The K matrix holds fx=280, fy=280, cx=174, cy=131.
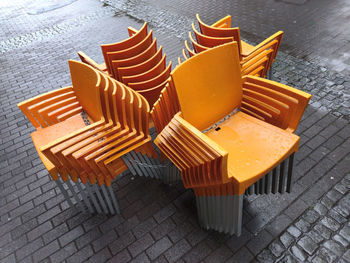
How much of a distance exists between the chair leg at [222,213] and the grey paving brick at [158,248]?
1.39 ft

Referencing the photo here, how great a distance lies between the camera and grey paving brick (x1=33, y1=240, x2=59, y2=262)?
2.88 metres

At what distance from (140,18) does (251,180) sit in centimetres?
697

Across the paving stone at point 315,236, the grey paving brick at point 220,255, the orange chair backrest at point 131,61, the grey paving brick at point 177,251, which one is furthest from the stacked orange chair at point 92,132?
the paving stone at point 315,236

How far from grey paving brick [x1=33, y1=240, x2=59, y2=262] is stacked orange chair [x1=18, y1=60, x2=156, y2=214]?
451mm

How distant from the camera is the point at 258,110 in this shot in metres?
2.89

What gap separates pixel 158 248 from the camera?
111 inches

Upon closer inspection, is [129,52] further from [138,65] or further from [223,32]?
[223,32]

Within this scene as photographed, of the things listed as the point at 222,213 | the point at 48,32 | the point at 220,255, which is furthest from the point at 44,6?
the point at 220,255

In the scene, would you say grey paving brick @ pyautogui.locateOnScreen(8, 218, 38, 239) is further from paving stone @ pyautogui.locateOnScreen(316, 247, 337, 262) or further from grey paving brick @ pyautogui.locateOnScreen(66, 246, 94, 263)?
paving stone @ pyautogui.locateOnScreen(316, 247, 337, 262)

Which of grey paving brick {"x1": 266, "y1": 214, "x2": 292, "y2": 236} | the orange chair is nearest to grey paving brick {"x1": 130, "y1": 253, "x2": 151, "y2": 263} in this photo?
grey paving brick {"x1": 266, "y1": 214, "x2": 292, "y2": 236}

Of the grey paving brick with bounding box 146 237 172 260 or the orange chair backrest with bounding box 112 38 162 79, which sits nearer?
the grey paving brick with bounding box 146 237 172 260

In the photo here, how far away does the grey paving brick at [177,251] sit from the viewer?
108 inches

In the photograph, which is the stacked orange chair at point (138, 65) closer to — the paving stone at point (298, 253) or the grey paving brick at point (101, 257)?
the grey paving brick at point (101, 257)

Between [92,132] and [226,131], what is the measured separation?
1.31m
